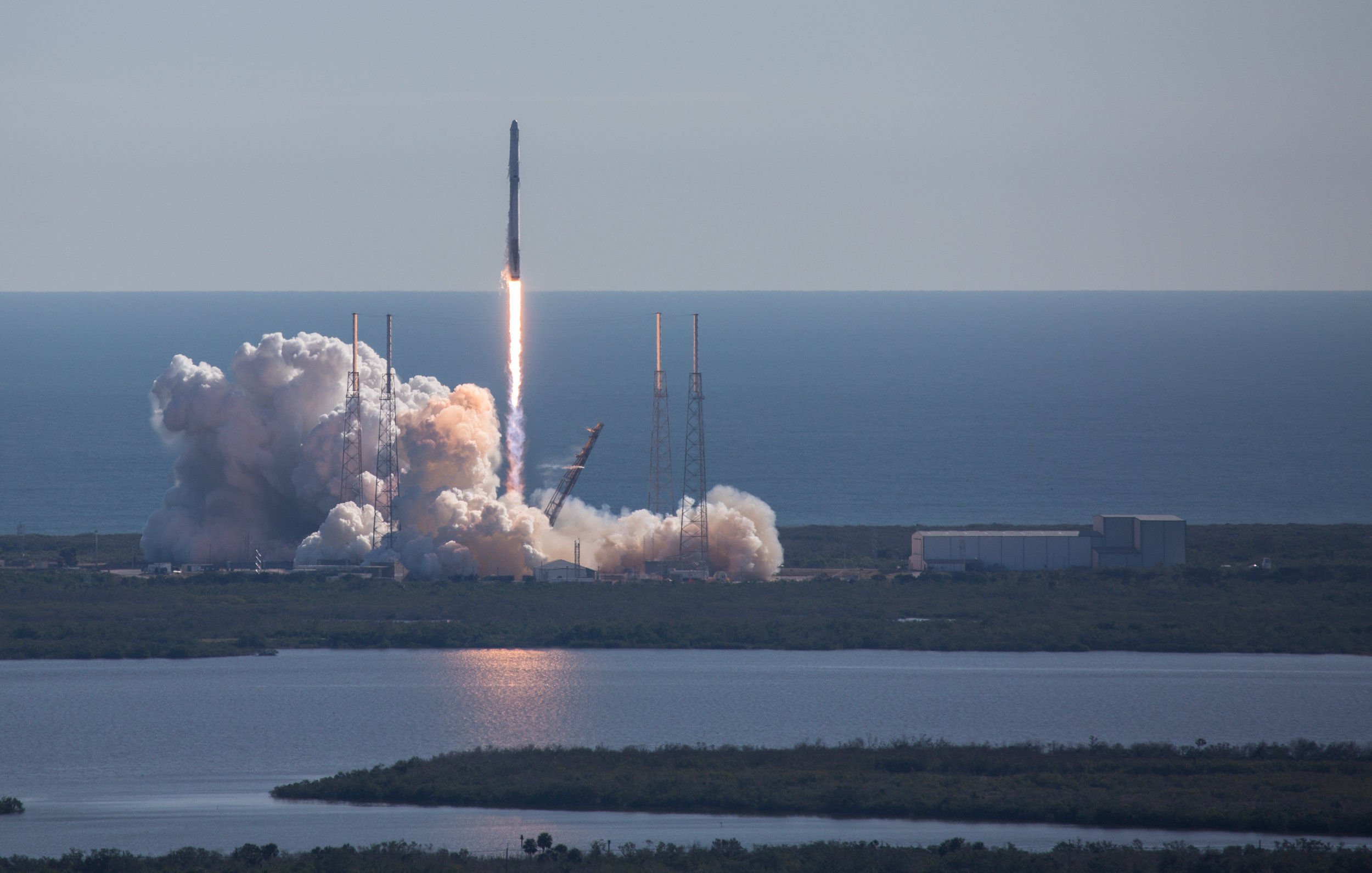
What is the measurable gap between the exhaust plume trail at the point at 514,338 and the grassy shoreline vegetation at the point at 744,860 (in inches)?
1731

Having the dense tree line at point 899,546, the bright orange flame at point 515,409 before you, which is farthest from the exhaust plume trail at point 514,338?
the dense tree line at point 899,546

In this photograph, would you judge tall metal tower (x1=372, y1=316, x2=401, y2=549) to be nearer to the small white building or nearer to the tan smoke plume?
the tan smoke plume

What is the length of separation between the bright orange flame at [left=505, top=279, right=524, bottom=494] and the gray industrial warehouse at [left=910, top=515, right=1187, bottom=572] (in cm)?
1958

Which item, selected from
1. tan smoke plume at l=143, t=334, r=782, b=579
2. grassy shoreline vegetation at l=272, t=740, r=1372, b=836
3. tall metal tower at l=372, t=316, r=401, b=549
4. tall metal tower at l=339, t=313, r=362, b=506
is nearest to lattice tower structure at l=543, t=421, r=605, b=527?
tan smoke plume at l=143, t=334, r=782, b=579

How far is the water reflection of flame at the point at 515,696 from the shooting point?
Answer: 6306cm

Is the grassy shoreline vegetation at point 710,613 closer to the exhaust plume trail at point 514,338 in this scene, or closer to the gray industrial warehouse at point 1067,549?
the gray industrial warehouse at point 1067,549

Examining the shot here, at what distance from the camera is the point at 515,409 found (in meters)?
91.1

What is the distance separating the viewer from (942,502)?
142 m

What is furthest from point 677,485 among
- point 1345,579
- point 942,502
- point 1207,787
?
point 1207,787

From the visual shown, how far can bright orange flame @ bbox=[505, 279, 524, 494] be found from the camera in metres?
89.4

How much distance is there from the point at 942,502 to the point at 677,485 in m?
23.4

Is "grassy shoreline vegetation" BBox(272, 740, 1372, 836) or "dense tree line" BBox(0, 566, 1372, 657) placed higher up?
"dense tree line" BBox(0, 566, 1372, 657)

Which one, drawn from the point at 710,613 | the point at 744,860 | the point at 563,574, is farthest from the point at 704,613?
the point at 744,860

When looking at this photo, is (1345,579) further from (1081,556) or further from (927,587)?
(927,587)
